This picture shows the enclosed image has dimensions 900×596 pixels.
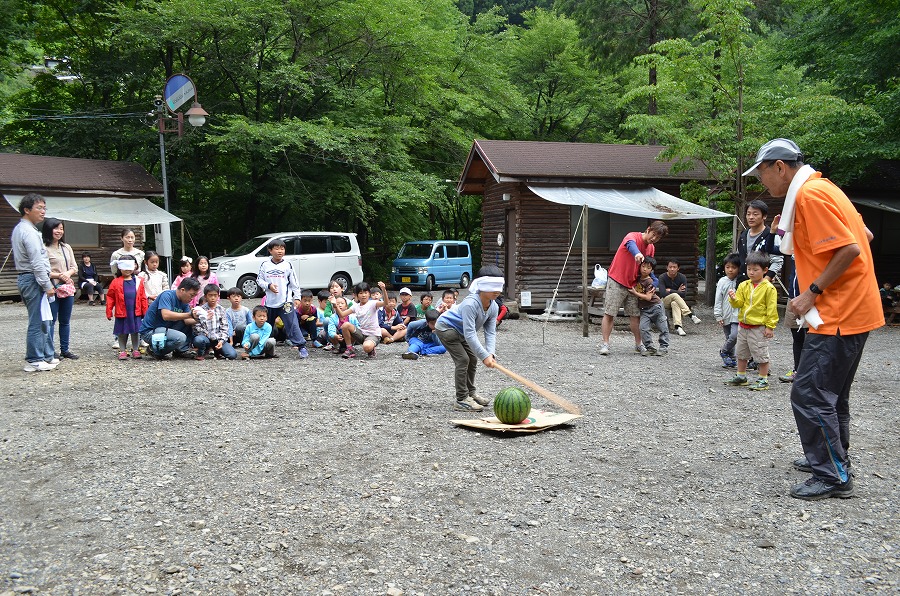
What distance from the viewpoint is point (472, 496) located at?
13.8ft

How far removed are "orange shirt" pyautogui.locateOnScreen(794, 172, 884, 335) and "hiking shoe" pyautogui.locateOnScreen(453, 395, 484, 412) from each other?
311 cm

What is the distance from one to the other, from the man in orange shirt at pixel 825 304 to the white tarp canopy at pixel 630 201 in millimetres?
9142

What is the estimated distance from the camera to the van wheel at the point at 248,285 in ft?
61.1

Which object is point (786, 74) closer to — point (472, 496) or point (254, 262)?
point (254, 262)

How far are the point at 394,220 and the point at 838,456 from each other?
22284 millimetres

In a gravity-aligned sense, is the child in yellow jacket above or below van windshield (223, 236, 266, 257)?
below

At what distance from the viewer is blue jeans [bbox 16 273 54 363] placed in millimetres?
7660

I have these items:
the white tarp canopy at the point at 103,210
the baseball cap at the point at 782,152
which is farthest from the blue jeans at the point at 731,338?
the white tarp canopy at the point at 103,210

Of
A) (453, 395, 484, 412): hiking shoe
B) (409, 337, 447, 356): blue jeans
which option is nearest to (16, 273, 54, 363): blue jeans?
(409, 337, 447, 356): blue jeans

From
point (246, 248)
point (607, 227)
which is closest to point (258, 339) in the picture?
point (607, 227)

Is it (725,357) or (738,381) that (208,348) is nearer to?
(738,381)

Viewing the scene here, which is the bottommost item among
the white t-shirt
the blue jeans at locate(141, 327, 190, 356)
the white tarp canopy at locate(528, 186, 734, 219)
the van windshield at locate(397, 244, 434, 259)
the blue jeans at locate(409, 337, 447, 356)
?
the blue jeans at locate(409, 337, 447, 356)

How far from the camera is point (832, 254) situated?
4.01m

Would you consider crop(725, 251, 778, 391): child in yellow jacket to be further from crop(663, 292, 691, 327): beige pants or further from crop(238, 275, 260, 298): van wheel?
crop(238, 275, 260, 298): van wheel
